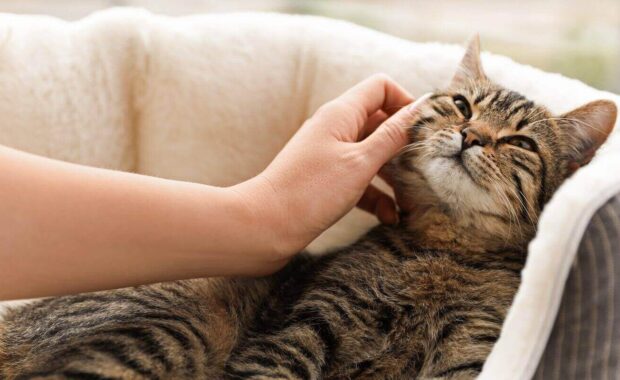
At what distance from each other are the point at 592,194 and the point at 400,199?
1.83 feet

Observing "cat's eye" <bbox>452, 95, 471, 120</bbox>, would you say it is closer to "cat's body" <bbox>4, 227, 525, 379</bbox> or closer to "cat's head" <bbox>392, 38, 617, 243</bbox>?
"cat's head" <bbox>392, 38, 617, 243</bbox>

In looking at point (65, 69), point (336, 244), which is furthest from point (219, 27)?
point (336, 244)

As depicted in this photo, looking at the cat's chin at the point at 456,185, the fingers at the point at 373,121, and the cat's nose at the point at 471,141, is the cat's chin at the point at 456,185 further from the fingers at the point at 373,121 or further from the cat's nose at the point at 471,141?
the fingers at the point at 373,121

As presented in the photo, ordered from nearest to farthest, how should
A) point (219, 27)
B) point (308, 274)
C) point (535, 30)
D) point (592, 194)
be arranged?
point (592, 194) → point (308, 274) → point (219, 27) → point (535, 30)

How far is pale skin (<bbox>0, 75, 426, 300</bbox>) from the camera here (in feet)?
3.56

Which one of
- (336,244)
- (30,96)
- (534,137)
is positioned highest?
(534,137)

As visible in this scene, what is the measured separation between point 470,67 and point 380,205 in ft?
1.30

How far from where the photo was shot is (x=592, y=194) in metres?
1.03

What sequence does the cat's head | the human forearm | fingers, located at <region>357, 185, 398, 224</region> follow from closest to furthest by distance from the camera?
the human forearm < the cat's head < fingers, located at <region>357, 185, 398, 224</region>

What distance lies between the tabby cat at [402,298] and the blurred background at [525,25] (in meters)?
0.96

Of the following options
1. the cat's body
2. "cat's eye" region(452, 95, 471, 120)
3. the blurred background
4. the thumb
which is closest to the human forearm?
the cat's body

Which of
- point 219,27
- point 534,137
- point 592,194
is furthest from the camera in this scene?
point 219,27

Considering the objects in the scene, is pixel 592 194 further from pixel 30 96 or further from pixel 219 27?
pixel 30 96

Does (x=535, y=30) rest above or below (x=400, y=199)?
above
